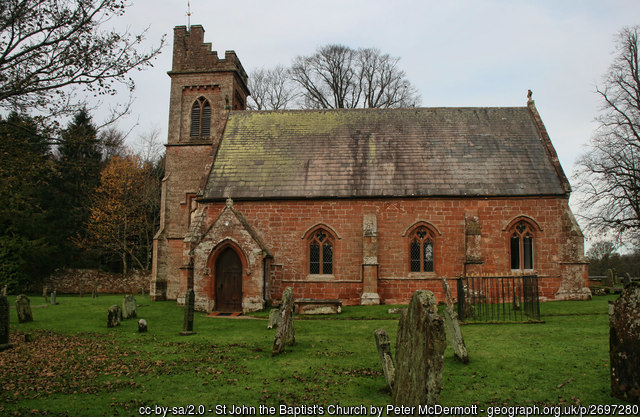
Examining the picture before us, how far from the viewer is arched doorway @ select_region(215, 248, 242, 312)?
A: 2098cm

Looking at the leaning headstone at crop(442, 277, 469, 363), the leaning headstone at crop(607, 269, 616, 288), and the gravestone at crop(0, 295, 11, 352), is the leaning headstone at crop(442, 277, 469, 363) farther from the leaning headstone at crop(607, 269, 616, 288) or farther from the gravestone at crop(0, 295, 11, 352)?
the leaning headstone at crop(607, 269, 616, 288)

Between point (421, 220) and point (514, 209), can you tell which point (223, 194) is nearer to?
point (421, 220)

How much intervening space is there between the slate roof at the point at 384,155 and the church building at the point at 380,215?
0.07 metres

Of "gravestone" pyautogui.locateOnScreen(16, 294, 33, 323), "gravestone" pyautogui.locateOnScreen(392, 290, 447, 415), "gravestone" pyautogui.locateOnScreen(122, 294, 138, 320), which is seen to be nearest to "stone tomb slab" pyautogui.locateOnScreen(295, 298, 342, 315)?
"gravestone" pyautogui.locateOnScreen(122, 294, 138, 320)

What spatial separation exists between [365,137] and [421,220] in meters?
5.76

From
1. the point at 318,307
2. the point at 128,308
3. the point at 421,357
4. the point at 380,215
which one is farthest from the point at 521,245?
the point at 421,357

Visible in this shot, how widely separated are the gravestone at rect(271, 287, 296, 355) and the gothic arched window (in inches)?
540

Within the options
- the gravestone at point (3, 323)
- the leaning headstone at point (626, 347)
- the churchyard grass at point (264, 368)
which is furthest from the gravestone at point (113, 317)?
the leaning headstone at point (626, 347)

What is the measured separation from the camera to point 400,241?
866 inches

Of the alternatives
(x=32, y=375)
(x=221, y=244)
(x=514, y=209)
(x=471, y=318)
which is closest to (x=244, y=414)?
(x=32, y=375)

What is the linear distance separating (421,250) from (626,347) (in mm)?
15072

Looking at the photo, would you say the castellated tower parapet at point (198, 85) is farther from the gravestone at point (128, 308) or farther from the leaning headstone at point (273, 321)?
the leaning headstone at point (273, 321)

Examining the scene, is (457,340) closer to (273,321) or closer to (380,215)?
(273,321)

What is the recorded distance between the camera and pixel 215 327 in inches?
627
